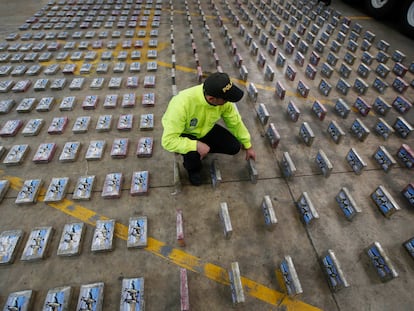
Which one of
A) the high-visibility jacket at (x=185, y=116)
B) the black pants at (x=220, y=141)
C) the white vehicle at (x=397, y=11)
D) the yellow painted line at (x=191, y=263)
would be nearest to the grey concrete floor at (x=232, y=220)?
the yellow painted line at (x=191, y=263)

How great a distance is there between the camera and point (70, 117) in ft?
16.1

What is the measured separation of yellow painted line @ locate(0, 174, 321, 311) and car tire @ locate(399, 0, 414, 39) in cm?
940

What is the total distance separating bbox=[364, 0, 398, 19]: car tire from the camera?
8.47m

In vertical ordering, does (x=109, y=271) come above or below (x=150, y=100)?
below

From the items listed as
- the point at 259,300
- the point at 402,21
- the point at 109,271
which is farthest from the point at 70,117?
the point at 402,21

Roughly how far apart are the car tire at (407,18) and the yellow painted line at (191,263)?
940 centimetres

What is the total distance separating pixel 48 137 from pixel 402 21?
10.7m

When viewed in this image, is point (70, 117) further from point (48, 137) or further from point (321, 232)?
point (321, 232)

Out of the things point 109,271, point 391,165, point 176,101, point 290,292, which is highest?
point 176,101

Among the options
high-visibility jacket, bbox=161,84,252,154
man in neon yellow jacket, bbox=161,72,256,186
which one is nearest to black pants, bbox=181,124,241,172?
man in neon yellow jacket, bbox=161,72,256,186

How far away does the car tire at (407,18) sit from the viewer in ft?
25.9

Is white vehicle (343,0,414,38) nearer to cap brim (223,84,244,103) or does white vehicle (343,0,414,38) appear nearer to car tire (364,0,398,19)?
car tire (364,0,398,19)

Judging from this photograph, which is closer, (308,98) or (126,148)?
(126,148)

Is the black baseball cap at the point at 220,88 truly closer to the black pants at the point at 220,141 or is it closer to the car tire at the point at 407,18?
the black pants at the point at 220,141
